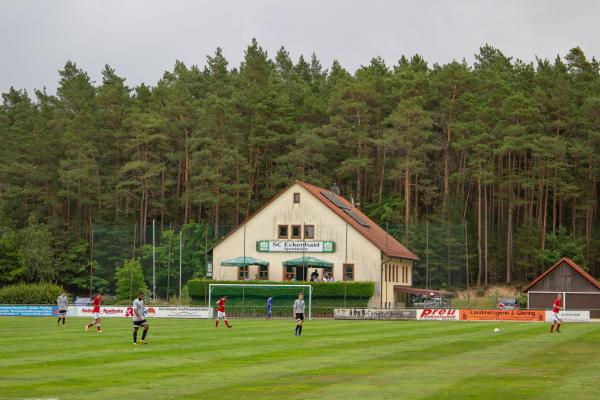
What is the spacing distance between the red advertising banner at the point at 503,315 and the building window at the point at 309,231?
2059 cm

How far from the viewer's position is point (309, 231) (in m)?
85.9

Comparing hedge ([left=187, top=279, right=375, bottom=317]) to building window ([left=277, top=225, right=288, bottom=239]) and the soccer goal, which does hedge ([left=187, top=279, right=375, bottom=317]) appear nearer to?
the soccer goal

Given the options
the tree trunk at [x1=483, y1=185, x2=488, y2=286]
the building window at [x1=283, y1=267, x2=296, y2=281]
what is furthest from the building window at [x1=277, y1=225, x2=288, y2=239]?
the tree trunk at [x1=483, y1=185, x2=488, y2=286]

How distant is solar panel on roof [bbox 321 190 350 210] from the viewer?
88.9 m

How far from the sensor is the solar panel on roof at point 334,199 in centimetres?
8894

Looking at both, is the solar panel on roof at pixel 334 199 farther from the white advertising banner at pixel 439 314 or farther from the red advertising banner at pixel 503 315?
the red advertising banner at pixel 503 315

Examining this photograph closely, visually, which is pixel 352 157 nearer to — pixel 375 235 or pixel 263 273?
pixel 375 235

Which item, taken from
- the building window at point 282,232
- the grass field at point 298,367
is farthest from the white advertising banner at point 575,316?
the grass field at point 298,367

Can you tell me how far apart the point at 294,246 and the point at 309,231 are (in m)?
1.87

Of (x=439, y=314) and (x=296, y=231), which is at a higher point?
(x=296, y=231)

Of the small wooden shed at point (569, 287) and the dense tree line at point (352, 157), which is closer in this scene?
the small wooden shed at point (569, 287)

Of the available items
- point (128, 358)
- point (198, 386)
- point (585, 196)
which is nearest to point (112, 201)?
point (585, 196)

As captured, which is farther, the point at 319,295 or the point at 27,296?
the point at 27,296

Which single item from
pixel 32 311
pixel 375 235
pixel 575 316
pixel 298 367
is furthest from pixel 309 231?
pixel 298 367
